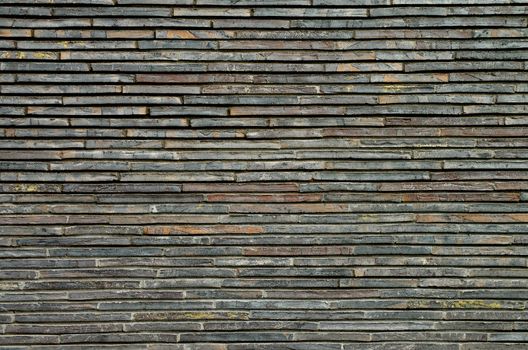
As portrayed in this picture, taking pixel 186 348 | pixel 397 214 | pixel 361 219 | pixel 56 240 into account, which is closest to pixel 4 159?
pixel 56 240

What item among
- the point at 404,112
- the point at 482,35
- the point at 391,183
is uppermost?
the point at 482,35

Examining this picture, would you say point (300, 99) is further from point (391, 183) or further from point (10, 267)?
point (10, 267)

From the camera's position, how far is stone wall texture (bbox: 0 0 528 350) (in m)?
3.47

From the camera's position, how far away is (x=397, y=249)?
11.4 feet

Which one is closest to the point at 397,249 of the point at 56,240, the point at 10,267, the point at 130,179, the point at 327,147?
the point at 327,147

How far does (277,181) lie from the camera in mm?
3494

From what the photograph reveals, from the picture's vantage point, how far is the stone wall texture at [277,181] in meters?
3.47

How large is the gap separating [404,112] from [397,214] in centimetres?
64

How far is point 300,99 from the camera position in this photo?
3486 mm

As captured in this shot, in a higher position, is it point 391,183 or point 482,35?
point 482,35

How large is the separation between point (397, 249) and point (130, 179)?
1716mm

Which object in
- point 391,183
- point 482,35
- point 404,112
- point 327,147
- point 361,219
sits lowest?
point 361,219

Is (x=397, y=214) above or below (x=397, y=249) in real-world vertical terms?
above

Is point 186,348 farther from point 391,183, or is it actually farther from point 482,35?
point 482,35
